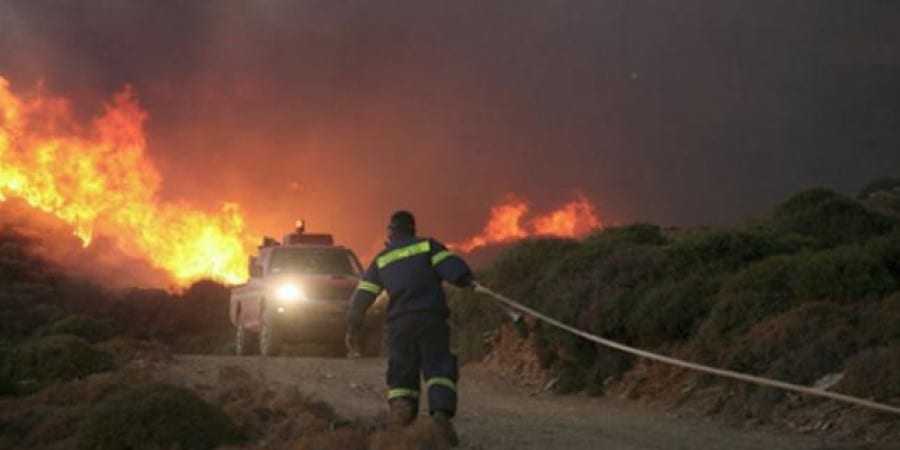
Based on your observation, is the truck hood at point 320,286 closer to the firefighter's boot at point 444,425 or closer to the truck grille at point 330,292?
the truck grille at point 330,292

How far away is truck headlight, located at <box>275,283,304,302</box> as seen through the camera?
20.1 m

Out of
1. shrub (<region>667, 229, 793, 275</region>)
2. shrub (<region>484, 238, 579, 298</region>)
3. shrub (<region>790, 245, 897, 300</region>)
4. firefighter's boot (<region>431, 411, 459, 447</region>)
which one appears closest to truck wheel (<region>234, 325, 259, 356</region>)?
shrub (<region>484, 238, 579, 298</region>)

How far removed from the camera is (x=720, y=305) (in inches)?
531

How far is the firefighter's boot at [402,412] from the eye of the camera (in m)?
8.85

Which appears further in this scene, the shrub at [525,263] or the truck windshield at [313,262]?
the truck windshield at [313,262]

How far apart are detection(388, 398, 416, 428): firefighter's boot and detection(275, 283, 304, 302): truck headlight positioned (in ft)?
37.6

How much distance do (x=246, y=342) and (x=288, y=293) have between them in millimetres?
2732

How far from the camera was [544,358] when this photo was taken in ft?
54.9

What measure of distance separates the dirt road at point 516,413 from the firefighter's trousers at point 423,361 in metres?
0.97

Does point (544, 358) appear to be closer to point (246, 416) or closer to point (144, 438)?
point (246, 416)

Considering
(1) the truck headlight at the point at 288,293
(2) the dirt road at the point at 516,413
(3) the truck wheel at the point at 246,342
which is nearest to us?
(2) the dirt road at the point at 516,413

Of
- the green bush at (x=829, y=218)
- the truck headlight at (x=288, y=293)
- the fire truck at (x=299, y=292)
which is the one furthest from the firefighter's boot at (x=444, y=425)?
the green bush at (x=829, y=218)

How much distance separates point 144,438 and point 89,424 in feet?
1.90

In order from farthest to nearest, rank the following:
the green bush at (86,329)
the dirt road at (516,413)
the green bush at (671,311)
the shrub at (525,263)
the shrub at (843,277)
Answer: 1. the green bush at (86,329)
2. the shrub at (525,263)
3. the green bush at (671,311)
4. the shrub at (843,277)
5. the dirt road at (516,413)
